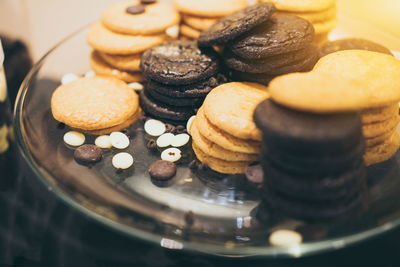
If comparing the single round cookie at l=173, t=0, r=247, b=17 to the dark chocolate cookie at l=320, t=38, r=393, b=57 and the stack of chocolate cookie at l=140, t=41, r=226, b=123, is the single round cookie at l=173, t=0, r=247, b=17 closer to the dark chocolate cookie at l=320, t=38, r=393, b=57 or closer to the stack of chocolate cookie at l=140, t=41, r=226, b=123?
the stack of chocolate cookie at l=140, t=41, r=226, b=123

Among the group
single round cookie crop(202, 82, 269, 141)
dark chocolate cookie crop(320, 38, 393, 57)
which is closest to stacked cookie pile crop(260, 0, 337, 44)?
dark chocolate cookie crop(320, 38, 393, 57)

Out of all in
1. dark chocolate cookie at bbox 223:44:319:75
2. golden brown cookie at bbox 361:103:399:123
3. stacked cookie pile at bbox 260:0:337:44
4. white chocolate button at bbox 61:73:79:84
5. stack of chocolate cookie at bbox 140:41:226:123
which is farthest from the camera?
white chocolate button at bbox 61:73:79:84

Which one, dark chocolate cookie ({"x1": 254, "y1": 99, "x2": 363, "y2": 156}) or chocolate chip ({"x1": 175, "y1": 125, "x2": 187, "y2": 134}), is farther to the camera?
chocolate chip ({"x1": 175, "y1": 125, "x2": 187, "y2": 134})

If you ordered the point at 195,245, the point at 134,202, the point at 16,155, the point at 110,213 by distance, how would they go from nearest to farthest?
the point at 195,245
the point at 110,213
the point at 134,202
the point at 16,155

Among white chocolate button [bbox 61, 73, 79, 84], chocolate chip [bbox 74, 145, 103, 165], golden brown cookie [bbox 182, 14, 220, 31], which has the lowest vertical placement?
white chocolate button [bbox 61, 73, 79, 84]

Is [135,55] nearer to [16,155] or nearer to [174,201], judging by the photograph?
[16,155]

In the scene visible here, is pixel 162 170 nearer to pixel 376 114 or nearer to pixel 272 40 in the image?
pixel 272 40

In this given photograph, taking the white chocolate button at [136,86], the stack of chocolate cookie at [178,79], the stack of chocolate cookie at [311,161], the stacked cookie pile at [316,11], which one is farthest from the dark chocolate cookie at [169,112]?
the stacked cookie pile at [316,11]

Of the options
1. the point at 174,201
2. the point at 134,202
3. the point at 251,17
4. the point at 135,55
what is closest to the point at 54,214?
the point at 134,202
